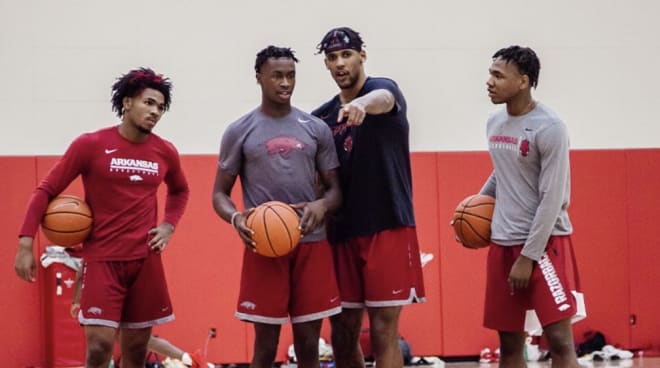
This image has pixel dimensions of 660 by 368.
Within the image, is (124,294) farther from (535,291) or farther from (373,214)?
(535,291)

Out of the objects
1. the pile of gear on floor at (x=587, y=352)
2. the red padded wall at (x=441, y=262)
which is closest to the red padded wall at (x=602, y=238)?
the red padded wall at (x=441, y=262)

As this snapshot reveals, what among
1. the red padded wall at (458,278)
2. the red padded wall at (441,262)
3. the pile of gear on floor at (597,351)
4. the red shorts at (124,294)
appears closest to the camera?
the red shorts at (124,294)

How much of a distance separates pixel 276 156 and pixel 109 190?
1164mm

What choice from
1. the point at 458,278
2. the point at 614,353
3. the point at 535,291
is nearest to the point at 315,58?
the point at 458,278

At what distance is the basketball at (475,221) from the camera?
6.11 m

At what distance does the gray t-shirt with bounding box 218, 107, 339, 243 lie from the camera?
5758 mm

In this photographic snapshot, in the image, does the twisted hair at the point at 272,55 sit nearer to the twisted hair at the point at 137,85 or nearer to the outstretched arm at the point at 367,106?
the outstretched arm at the point at 367,106

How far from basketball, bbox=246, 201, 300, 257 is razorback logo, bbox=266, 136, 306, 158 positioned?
1.12 ft

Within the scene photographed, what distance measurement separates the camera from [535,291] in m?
5.77

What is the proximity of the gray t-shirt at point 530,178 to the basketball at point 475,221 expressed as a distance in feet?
0.30

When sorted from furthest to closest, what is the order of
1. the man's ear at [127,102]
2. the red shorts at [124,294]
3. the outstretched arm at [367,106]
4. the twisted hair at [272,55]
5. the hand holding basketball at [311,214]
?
1. the man's ear at [127,102]
2. the red shorts at [124,294]
3. the twisted hair at [272,55]
4. the hand holding basketball at [311,214]
5. the outstretched arm at [367,106]

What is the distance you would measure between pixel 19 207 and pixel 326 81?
140 inches

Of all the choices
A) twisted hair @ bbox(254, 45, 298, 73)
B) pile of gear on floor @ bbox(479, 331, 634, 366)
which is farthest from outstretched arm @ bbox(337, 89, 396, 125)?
pile of gear on floor @ bbox(479, 331, 634, 366)

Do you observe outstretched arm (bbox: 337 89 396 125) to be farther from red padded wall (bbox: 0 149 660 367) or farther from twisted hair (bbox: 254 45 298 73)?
red padded wall (bbox: 0 149 660 367)
